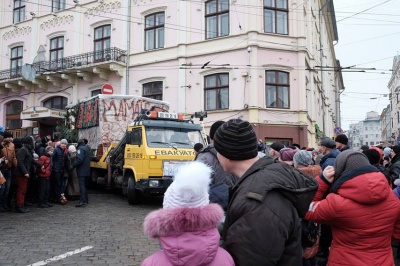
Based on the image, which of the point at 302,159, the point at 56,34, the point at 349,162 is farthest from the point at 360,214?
the point at 56,34

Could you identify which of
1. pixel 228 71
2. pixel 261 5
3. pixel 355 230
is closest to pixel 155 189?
pixel 355 230

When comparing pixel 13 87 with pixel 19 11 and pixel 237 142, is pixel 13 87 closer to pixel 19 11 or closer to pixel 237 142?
pixel 19 11

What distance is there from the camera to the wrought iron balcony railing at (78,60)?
22984 mm

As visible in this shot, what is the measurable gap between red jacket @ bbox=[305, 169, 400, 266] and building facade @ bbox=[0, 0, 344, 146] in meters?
16.1

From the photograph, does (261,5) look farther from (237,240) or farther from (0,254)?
(237,240)

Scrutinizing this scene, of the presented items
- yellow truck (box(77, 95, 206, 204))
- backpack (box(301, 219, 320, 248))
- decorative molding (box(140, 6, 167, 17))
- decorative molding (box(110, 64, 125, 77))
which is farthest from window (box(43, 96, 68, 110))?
backpack (box(301, 219, 320, 248))

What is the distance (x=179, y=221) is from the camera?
1.95m

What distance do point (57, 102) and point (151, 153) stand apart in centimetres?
1880

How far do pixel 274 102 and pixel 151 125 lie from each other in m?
11.1

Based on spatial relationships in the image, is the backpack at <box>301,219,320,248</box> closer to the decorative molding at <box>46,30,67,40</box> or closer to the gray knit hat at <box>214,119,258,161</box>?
the gray knit hat at <box>214,119,258,161</box>

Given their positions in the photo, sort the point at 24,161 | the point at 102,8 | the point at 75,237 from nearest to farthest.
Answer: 1. the point at 75,237
2. the point at 24,161
3. the point at 102,8

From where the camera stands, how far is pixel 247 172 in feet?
6.63

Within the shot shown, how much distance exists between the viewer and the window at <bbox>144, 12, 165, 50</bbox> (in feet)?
73.7

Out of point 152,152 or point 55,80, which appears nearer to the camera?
point 152,152
